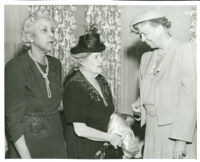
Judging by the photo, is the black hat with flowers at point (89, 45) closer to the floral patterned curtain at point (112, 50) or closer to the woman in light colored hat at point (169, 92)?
the woman in light colored hat at point (169, 92)

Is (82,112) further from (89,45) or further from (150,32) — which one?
(150,32)

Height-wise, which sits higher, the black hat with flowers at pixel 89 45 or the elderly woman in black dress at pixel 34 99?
the black hat with flowers at pixel 89 45

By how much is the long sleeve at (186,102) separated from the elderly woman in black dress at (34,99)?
64cm

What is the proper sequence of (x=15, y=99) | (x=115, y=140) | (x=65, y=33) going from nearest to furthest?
(x=15, y=99) < (x=115, y=140) < (x=65, y=33)

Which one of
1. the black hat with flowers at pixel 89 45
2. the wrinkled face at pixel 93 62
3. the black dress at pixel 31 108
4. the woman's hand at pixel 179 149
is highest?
the black hat with flowers at pixel 89 45

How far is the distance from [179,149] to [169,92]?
11.9 inches

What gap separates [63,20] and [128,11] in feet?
1.46

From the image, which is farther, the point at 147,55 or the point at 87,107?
the point at 147,55

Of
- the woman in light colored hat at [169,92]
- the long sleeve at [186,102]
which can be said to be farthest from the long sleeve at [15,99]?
the long sleeve at [186,102]

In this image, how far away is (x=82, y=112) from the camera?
60.7 inches

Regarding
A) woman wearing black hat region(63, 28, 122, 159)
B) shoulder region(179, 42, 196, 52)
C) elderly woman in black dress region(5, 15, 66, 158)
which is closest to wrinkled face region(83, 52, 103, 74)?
woman wearing black hat region(63, 28, 122, 159)

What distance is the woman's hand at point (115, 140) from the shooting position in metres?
1.61

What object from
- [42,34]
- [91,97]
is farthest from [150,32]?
[42,34]

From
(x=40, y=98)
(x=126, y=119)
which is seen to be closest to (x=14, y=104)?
(x=40, y=98)
